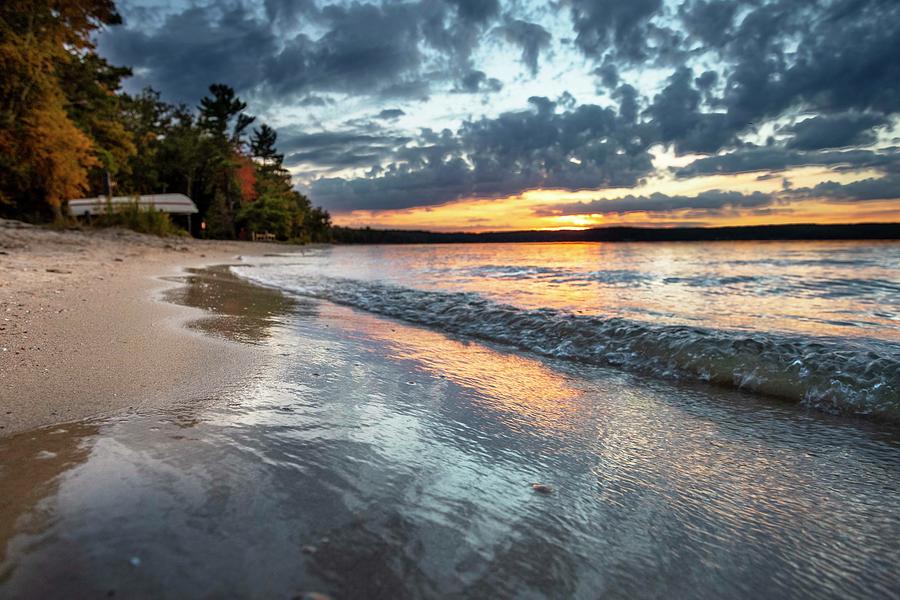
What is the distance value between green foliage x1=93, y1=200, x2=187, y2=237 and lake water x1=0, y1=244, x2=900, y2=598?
1951 cm

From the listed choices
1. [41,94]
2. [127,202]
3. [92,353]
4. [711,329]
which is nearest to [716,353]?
[711,329]

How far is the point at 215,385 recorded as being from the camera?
7.79ft

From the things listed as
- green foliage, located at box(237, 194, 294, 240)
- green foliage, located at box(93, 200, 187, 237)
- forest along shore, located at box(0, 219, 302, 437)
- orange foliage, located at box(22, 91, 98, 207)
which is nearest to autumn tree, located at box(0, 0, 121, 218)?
orange foliage, located at box(22, 91, 98, 207)

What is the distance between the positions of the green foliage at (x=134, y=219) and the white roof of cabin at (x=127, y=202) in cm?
39

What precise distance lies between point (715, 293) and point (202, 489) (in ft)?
30.9

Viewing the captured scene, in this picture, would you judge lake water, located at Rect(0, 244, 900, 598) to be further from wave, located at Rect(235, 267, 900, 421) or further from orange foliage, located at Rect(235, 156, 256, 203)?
orange foliage, located at Rect(235, 156, 256, 203)

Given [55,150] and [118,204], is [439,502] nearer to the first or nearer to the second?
[55,150]

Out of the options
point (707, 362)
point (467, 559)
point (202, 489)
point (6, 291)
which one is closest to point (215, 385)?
point (202, 489)

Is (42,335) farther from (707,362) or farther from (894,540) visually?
(707,362)

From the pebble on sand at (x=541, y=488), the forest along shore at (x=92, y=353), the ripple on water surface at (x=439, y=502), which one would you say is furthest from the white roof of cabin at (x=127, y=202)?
the pebble on sand at (x=541, y=488)

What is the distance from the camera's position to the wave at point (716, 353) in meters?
3.02

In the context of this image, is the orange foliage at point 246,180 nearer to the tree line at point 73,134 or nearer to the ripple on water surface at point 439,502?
the tree line at point 73,134

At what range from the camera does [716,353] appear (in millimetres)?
3709

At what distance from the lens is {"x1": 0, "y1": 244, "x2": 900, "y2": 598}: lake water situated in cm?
102
